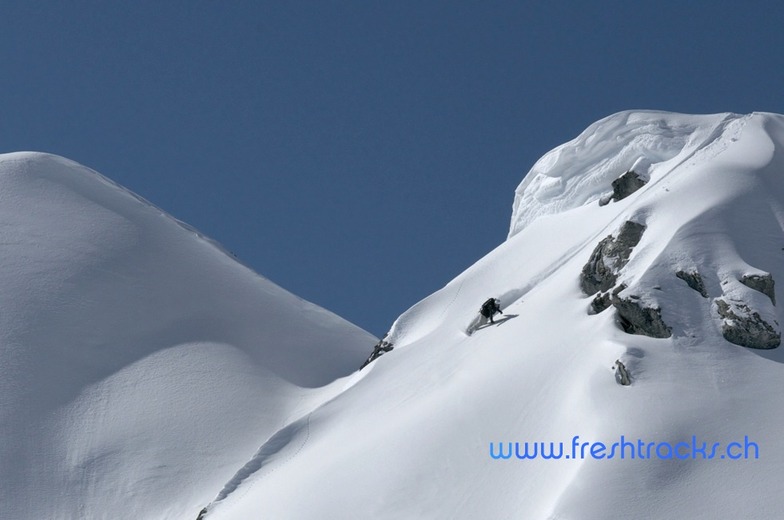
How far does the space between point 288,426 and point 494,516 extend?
9270mm

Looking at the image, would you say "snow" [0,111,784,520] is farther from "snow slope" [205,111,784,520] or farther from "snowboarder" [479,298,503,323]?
"snowboarder" [479,298,503,323]

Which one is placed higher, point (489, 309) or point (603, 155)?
point (603, 155)

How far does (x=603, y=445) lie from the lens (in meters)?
25.2

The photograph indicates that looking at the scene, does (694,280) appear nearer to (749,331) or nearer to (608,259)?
(749,331)

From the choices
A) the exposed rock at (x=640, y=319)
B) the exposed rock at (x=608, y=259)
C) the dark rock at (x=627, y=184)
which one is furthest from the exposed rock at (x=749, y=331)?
the dark rock at (x=627, y=184)

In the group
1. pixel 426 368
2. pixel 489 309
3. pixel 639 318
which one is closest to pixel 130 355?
pixel 426 368

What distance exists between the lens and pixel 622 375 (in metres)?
27.1

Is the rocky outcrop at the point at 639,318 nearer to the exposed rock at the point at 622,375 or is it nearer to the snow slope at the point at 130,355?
the exposed rock at the point at 622,375

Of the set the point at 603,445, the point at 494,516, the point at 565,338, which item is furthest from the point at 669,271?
the point at 494,516

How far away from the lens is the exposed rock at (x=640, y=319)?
2861cm

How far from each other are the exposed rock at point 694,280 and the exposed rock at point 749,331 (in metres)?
1.06

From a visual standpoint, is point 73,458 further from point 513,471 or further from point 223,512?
point 513,471

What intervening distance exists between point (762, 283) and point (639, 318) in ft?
10.0

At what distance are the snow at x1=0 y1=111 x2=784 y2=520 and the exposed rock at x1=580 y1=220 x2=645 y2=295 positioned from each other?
42 cm
